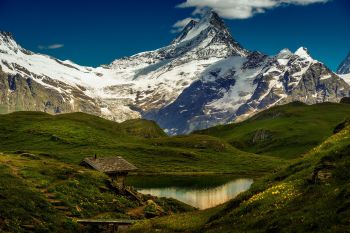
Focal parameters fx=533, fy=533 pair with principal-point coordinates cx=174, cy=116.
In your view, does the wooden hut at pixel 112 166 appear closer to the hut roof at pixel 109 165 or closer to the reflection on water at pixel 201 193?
the hut roof at pixel 109 165

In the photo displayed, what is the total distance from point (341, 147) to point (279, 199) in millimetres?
7959

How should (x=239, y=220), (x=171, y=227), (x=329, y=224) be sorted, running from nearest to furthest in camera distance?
(x=329, y=224), (x=239, y=220), (x=171, y=227)

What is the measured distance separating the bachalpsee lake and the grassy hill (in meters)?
79.7

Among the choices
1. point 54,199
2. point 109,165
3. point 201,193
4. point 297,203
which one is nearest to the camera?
point 297,203

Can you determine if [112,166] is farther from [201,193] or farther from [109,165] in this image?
[201,193]

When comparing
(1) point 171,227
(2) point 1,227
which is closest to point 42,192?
(2) point 1,227

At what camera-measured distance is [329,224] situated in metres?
26.7

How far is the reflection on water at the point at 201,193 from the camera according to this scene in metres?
134

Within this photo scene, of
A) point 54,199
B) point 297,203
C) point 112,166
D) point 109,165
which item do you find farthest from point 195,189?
point 297,203

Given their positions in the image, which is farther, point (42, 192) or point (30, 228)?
point (42, 192)

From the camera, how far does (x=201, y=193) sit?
512 ft

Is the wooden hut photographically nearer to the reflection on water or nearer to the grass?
the grass

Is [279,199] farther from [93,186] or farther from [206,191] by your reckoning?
[206,191]

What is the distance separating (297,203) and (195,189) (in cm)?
13315
